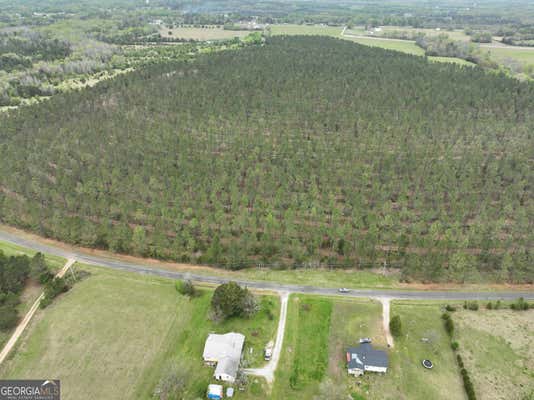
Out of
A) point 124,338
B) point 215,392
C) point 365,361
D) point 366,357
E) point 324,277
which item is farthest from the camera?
point 324,277

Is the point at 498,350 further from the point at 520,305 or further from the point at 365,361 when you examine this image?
the point at 365,361

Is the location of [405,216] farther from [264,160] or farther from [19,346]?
[19,346]

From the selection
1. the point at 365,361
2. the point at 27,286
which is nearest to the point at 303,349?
the point at 365,361

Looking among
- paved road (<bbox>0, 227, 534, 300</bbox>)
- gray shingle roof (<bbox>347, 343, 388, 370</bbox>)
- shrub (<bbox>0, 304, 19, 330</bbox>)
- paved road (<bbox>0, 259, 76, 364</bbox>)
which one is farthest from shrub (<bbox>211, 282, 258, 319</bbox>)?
shrub (<bbox>0, 304, 19, 330</bbox>)

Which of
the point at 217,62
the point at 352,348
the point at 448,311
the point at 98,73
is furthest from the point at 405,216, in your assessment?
the point at 98,73

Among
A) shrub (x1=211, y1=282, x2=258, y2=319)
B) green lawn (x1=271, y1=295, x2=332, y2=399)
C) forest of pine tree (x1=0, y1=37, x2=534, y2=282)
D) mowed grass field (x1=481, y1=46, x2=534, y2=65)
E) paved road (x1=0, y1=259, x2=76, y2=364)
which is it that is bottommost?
paved road (x1=0, y1=259, x2=76, y2=364)

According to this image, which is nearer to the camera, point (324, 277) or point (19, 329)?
point (19, 329)

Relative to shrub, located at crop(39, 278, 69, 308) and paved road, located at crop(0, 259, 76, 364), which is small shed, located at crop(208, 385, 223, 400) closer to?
paved road, located at crop(0, 259, 76, 364)
